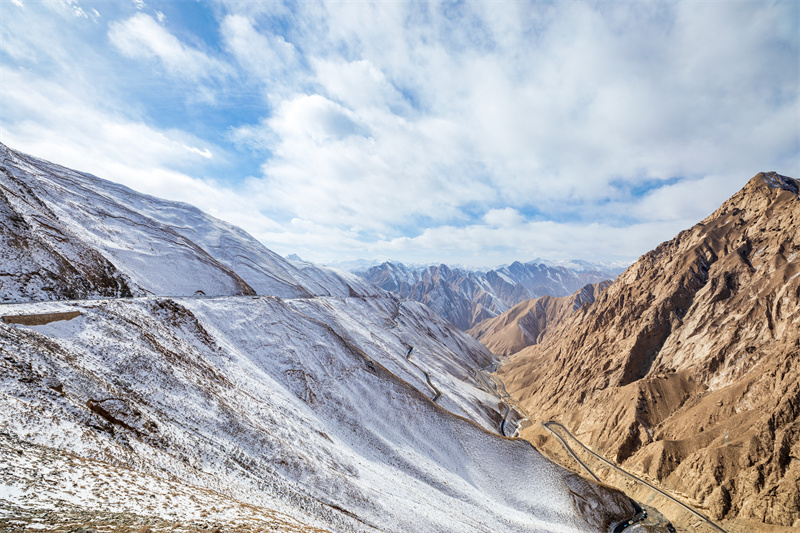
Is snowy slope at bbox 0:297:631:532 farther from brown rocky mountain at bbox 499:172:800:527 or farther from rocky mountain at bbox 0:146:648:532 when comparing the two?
brown rocky mountain at bbox 499:172:800:527

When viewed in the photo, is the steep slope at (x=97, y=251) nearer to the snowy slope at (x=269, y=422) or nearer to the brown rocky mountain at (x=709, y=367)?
the snowy slope at (x=269, y=422)

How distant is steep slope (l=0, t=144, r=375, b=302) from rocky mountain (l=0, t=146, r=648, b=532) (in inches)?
13.4

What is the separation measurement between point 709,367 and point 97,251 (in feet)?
394

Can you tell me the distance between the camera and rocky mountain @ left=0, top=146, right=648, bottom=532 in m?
13.5

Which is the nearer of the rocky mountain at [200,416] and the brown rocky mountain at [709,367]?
the rocky mountain at [200,416]

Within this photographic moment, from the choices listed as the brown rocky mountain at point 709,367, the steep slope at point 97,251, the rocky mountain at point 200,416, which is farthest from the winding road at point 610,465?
the steep slope at point 97,251

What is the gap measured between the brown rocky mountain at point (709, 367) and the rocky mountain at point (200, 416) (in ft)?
53.6

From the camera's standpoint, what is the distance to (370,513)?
25.7 m

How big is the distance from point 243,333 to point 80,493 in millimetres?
40253

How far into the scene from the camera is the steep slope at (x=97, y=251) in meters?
34.0

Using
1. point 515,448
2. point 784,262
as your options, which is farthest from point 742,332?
point 515,448

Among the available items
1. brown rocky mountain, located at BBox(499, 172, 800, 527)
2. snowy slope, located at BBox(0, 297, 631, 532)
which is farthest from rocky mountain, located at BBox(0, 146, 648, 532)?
brown rocky mountain, located at BBox(499, 172, 800, 527)

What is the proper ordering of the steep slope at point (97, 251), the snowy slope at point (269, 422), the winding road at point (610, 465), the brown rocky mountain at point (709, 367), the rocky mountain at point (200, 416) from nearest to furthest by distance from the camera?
the rocky mountain at point (200, 416) < the snowy slope at point (269, 422) < the steep slope at point (97, 251) < the winding road at point (610, 465) < the brown rocky mountain at point (709, 367)

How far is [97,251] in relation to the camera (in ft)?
149
